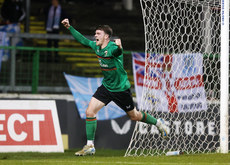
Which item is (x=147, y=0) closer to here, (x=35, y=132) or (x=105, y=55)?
(x=105, y=55)

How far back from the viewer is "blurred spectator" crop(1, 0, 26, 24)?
50.3 feet

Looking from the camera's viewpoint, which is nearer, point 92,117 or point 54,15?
point 92,117

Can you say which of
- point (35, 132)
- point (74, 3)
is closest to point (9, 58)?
point (35, 132)

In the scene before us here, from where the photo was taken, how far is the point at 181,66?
414 inches

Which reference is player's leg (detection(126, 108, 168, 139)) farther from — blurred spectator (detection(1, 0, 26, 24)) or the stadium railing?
blurred spectator (detection(1, 0, 26, 24))

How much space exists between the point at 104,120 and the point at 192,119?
1.76 m

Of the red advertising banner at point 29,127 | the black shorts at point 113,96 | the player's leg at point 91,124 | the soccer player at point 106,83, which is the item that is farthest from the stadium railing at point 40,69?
the player's leg at point 91,124

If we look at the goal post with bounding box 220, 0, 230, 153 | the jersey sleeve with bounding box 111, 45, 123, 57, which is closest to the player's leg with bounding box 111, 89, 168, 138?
the jersey sleeve with bounding box 111, 45, 123, 57

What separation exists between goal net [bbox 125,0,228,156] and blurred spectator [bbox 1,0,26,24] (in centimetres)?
540

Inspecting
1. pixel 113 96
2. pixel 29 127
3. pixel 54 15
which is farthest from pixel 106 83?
pixel 54 15

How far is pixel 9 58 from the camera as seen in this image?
11352mm

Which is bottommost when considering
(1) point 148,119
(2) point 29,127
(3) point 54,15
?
(2) point 29,127

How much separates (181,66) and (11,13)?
6.37 m

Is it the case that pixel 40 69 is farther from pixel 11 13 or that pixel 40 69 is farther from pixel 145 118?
pixel 11 13
